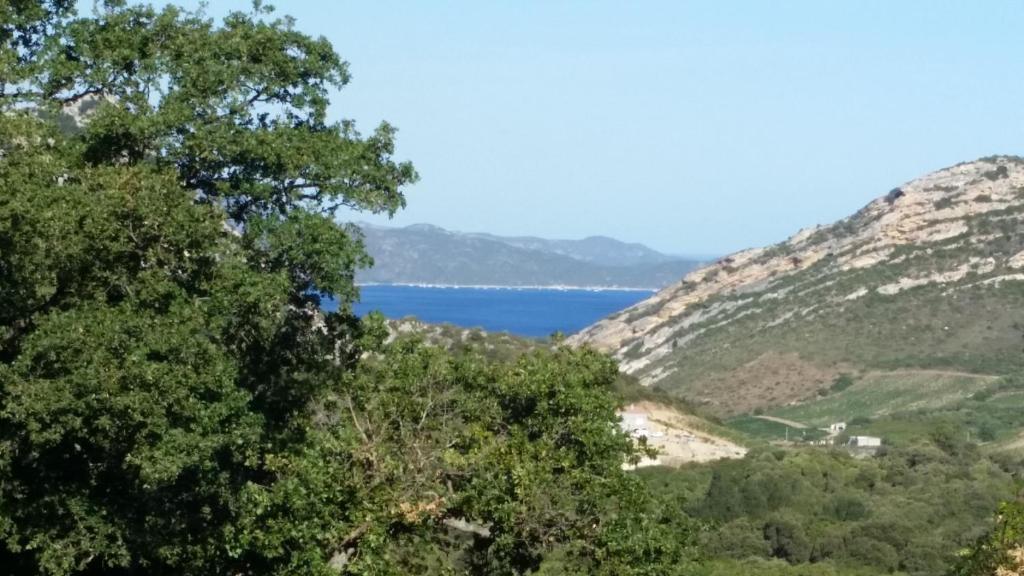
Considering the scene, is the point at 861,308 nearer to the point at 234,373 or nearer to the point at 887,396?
the point at 887,396

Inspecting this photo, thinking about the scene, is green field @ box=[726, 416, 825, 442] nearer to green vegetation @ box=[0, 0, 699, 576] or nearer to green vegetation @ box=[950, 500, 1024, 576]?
green vegetation @ box=[0, 0, 699, 576]

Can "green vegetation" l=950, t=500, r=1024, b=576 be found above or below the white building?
above

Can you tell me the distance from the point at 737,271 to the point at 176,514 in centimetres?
11613

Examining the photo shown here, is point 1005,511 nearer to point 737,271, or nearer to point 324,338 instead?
point 324,338

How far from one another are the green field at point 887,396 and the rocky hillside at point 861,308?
1569 mm

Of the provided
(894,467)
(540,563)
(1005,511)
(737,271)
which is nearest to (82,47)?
(540,563)

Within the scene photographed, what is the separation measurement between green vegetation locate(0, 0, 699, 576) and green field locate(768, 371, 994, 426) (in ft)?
193

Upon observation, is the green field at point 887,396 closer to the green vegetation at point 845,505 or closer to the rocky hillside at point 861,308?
the rocky hillside at point 861,308

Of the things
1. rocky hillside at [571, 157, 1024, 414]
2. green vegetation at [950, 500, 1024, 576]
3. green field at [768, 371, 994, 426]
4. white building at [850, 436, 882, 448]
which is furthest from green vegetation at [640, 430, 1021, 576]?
rocky hillside at [571, 157, 1024, 414]

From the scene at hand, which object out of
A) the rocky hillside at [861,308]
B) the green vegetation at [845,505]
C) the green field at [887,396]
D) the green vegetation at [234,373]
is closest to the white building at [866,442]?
the green vegetation at [845,505]

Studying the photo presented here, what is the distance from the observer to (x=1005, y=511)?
1190cm

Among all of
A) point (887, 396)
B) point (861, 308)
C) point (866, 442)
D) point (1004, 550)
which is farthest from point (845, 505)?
point (861, 308)

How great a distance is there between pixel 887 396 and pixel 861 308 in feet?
61.2

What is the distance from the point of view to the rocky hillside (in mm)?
83312
